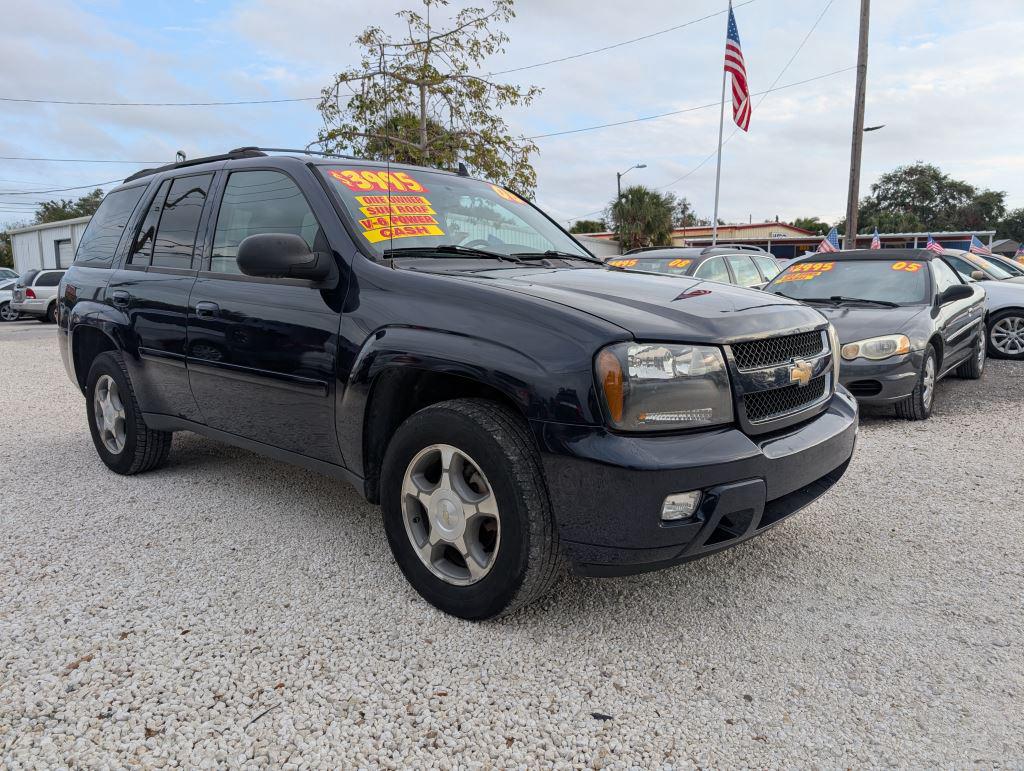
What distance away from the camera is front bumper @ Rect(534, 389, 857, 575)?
2178mm

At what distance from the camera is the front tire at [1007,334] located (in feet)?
32.7

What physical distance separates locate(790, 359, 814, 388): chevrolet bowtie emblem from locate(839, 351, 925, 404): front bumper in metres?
3.34

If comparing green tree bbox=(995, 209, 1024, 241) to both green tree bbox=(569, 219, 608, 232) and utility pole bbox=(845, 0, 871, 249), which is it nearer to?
green tree bbox=(569, 219, 608, 232)

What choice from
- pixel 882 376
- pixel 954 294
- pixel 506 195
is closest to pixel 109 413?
pixel 506 195

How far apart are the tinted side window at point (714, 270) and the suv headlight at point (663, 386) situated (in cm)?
664

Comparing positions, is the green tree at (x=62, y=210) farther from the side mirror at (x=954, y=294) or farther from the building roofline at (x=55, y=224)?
the side mirror at (x=954, y=294)

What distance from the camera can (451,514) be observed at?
2.58 metres

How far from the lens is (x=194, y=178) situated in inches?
153

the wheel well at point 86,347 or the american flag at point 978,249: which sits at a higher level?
the american flag at point 978,249

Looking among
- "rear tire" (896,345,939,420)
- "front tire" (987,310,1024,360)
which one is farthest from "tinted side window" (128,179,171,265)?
"front tire" (987,310,1024,360)

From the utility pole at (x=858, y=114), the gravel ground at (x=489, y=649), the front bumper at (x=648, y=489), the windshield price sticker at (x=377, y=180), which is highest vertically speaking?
the utility pole at (x=858, y=114)

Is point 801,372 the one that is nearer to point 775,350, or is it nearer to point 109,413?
point 775,350

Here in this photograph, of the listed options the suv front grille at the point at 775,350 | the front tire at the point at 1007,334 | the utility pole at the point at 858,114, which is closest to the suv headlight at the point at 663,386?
the suv front grille at the point at 775,350

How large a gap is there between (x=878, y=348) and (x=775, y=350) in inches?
147
